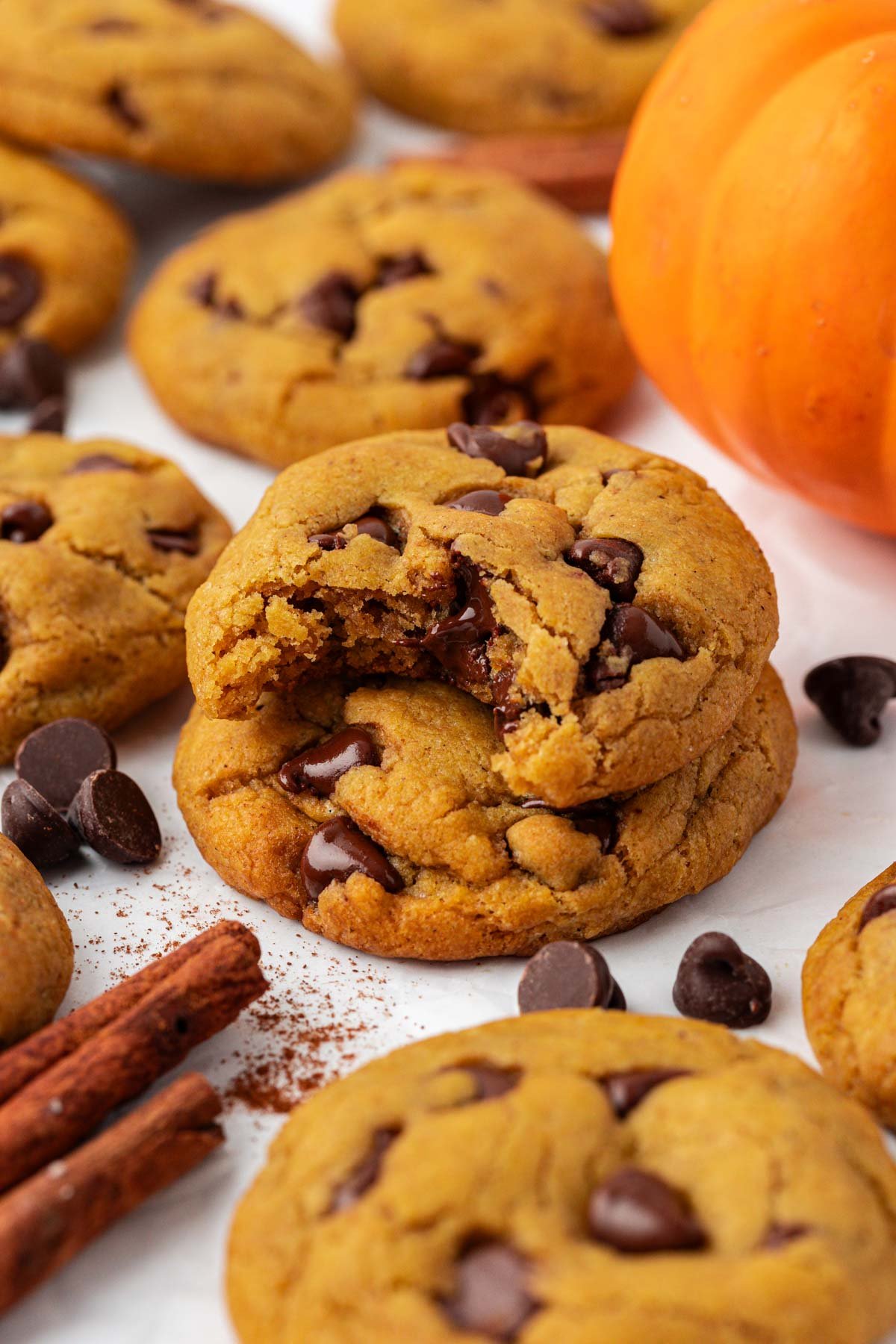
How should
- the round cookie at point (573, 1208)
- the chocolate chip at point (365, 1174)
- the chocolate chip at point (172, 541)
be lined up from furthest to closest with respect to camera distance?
the chocolate chip at point (172, 541) → the chocolate chip at point (365, 1174) → the round cookie at point (573, 1208)

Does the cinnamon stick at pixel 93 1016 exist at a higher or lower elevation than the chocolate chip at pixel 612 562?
lower

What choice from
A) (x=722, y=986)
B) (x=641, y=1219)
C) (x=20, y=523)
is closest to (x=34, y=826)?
(x=20, y=523)

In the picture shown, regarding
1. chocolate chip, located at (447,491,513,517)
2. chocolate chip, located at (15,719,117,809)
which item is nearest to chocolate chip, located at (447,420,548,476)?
chocolate chip, located at (447,491,513,517)

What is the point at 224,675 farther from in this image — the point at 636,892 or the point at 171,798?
the point at 636,892

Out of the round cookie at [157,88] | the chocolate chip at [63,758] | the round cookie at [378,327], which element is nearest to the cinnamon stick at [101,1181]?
the chocolate chip at [63,758]

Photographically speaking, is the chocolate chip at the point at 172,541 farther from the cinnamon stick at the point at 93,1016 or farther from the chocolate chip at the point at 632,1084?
the chocolate chip at the point at 632,1084

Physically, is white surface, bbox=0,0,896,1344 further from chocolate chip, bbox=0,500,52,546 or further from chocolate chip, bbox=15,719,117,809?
chocolate chip, bbox=0,500,52,546

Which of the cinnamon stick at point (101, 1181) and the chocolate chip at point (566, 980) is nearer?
the cinnamon stick at point (101, 1181)
